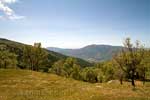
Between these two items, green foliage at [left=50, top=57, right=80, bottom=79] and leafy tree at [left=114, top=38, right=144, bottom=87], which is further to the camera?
green foliage at [left=50, top=57, right=80, bottom=79]

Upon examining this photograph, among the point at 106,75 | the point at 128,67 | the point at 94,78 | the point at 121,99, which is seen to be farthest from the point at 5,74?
the point at 94,78

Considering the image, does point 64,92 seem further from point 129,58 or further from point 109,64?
point 109,64

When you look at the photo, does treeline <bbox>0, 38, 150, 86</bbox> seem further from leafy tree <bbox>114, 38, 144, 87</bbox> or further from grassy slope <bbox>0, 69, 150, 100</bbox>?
grassy slope <bbox>0, 69, 150, 100</bbox>

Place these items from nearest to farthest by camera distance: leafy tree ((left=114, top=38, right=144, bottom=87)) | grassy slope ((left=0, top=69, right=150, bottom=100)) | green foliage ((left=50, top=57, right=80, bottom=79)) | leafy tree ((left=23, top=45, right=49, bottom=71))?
grassy slope ((left=0, top=69, right=150, bottom=100)), leafy tree ((left=114, top=38, right=144, bottom=87)), leafy tree ((left=23, top=45, right=49, bottom=71)), green foliage ((left=50, top=57, right=80, bottom=79))

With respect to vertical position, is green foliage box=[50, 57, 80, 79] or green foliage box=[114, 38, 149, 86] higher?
green foliage box=[114, 38, 149, 86]

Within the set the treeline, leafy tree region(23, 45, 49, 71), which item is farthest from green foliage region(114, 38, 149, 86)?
leafy tree region(23, 45, 49, 71)

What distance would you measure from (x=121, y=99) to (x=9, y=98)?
16.4m

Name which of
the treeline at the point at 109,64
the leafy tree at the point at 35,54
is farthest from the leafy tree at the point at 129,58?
the leafy tree at the point at 35,54

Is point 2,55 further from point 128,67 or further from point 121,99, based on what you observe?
point 121,99

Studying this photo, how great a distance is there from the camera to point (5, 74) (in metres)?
60.2

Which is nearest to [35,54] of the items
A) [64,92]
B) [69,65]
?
→ [69,65]

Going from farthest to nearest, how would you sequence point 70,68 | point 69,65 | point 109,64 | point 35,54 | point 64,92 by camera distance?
point 69,65, point 70,68, point 109,64, point 35,54, point 64,92

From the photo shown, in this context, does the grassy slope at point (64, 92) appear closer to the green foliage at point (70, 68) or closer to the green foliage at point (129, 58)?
the green foliage at point (129, 58)

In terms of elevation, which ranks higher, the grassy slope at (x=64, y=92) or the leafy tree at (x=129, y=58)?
the leafy tree at (x=129, y=58)
